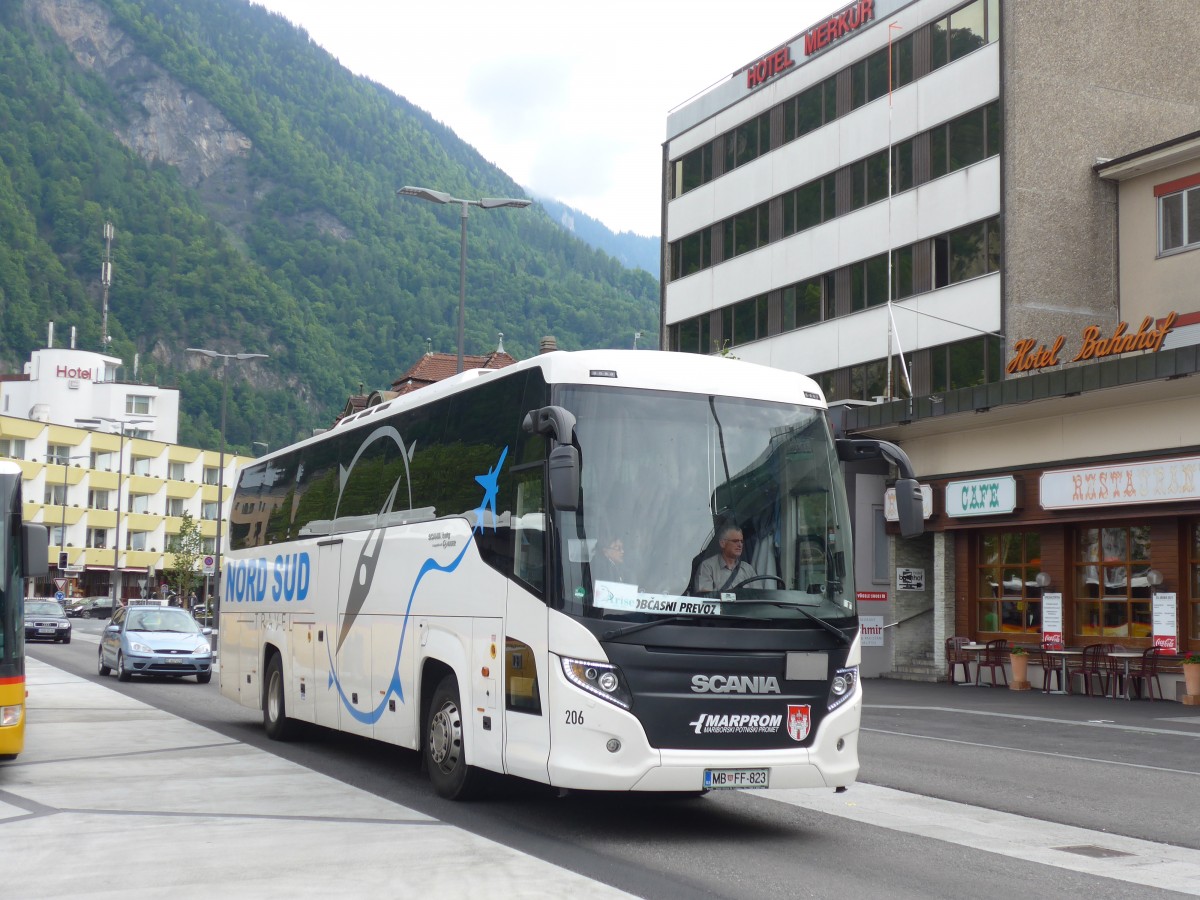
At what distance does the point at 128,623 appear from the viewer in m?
29.8

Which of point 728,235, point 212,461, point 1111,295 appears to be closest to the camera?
point 1111,295

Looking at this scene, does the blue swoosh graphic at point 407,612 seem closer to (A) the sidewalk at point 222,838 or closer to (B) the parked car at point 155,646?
(A) the sidewalk at point 222,838

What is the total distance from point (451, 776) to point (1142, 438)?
64.7 feet

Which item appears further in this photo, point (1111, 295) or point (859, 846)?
point (1111, 295)

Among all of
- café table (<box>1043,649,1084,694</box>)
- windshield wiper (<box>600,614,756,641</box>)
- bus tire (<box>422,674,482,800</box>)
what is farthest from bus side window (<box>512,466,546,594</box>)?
café table (<box>1043,649,1084,694</box>)

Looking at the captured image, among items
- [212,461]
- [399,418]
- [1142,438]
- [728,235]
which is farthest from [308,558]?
[212,461]

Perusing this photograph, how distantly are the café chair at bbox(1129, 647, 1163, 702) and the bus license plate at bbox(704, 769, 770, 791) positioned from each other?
63.0 feet

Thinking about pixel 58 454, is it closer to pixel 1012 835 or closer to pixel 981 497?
pixel 981 497

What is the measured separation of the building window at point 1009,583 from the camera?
30969 millimetres

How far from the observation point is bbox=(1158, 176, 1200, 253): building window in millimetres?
34719

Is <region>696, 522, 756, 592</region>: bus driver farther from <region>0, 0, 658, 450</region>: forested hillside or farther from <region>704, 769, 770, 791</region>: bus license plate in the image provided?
<region>0, 0, 658, 450</region>: forested hillside

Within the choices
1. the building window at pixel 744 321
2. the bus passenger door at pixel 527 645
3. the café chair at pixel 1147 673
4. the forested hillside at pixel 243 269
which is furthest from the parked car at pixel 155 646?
the forested hillside at pixel 243 269

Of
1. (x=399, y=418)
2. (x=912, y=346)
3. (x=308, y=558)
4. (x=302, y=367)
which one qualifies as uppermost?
(x=302, y=367)

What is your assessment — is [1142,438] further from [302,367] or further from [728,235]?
[302,367]
